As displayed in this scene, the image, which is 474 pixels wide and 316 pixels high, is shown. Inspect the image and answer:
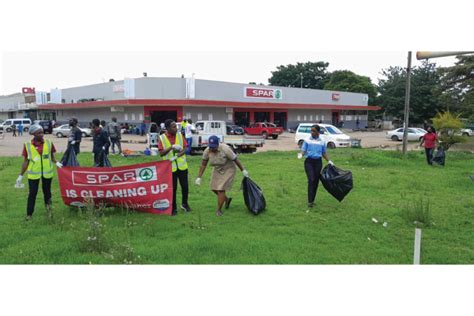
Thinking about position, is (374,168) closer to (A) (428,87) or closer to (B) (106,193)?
(B) (106,193)

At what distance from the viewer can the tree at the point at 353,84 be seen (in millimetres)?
64812

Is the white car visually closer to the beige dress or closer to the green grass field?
the green grass field

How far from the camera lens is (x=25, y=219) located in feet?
22.4

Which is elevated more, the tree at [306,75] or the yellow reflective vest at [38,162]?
the tree at [306,75]

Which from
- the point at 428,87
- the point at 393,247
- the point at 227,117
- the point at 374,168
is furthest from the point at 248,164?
the point at 428,87

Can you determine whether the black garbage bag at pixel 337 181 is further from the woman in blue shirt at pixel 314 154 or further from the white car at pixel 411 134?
the white car at pixel 411 134

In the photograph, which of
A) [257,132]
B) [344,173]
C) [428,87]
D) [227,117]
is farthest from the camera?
[428,87]

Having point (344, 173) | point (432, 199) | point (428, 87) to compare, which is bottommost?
point (432, 199)

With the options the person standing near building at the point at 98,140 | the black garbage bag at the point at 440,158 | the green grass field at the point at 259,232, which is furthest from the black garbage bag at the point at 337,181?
the black garbage bag at the point at 440,158

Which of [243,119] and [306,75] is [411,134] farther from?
[306,75]

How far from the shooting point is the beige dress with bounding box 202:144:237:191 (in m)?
7.15

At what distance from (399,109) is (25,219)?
5515 centimetres

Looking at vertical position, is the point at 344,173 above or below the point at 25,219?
above

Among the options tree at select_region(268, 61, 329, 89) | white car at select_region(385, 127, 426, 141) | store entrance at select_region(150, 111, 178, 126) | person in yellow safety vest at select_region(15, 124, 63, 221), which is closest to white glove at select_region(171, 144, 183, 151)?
person in yellow safety vest at select_region(15, 124, 63, 221)
